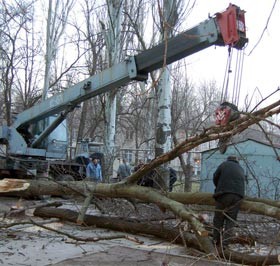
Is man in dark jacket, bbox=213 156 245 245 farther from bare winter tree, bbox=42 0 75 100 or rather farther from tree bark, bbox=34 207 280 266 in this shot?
bare winter tree, bbox=42 0 75 100

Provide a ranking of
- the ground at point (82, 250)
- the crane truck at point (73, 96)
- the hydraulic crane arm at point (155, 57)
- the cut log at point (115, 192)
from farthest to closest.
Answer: the crane truck at point (73, 96) → the hydraulic crane arm at point (155, 57) → the cut log at point (115, 192) → the ground at point (82, 250)

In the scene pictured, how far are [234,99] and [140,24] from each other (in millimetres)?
12442

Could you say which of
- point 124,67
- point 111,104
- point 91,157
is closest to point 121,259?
point 124,67

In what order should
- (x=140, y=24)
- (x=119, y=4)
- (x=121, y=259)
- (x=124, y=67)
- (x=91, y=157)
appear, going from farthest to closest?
1. (x=140, y=24)
2. (x=119, y=4)
3. (x=91, y=157)
4. (x=124, y=67)
5. (x=121, y=259)

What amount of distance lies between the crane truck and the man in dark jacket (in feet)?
5.93

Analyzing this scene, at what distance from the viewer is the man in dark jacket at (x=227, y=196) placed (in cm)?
630

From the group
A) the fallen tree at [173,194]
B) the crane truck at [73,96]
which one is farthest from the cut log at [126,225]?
the crane truck at [73,96]

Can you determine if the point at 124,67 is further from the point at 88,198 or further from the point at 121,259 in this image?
the point at 121,259

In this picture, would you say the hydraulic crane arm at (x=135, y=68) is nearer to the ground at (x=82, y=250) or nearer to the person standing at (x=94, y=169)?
the person standing at (x=94, y=169)

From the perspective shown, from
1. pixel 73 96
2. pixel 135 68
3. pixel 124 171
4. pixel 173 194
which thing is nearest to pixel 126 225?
pixel 173 194

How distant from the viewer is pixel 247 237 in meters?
6.20

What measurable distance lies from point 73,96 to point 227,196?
5.34m

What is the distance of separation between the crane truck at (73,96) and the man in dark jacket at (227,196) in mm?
1809

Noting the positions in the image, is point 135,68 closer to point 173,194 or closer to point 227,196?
point 173,194
